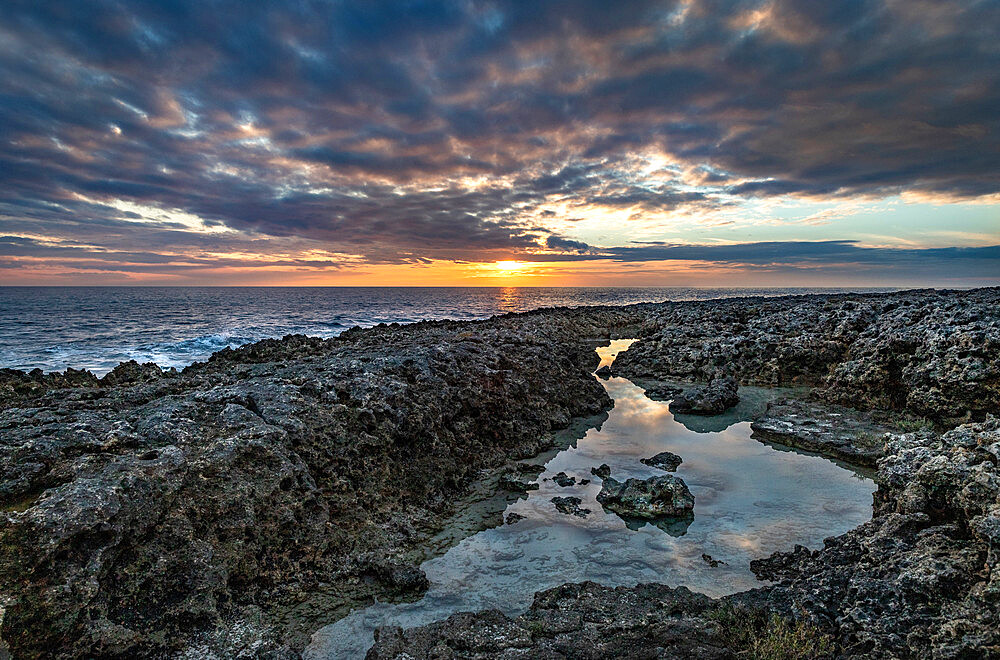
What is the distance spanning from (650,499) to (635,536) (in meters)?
1.08

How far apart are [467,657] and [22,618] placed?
4.62 metres

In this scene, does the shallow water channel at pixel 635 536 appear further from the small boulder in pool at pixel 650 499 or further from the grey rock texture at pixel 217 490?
the grey rock texture at pixel 217 490

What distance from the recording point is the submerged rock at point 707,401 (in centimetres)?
1560

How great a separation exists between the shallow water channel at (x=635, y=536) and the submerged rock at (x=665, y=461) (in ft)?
0.62

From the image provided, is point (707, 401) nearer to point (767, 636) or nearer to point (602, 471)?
point (602, 471)

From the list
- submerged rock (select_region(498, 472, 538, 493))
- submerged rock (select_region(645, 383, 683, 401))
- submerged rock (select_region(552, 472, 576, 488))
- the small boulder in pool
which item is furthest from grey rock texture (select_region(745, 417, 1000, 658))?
submerged rock (select_region(645, 383, 683, 401))

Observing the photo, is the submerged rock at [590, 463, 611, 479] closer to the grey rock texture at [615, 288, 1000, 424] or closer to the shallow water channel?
the shallow water channel

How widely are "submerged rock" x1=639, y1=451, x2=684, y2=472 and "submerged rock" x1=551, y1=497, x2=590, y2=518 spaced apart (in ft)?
9.08

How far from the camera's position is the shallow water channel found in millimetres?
6172

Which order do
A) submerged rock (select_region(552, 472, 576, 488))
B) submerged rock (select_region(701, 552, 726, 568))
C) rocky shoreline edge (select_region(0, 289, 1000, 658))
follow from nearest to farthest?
rocky shoreline edge (select_region(0, 289, 1000, 658)) < submerged rock (select_region(701, 552, 726, 568)) < submerged rock (select_region(552, 472, 576, 488))

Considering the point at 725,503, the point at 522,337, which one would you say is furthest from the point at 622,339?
the point at 725,503

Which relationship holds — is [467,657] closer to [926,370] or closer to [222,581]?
[222,581]

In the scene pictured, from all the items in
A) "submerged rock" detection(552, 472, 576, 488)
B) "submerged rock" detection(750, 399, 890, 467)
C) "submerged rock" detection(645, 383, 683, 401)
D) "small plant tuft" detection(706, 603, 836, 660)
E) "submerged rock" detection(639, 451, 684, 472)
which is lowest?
"submerged rock" detection(645, 383, 683, 401)

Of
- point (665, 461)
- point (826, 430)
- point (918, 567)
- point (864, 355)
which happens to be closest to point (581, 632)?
point (918, 567)
